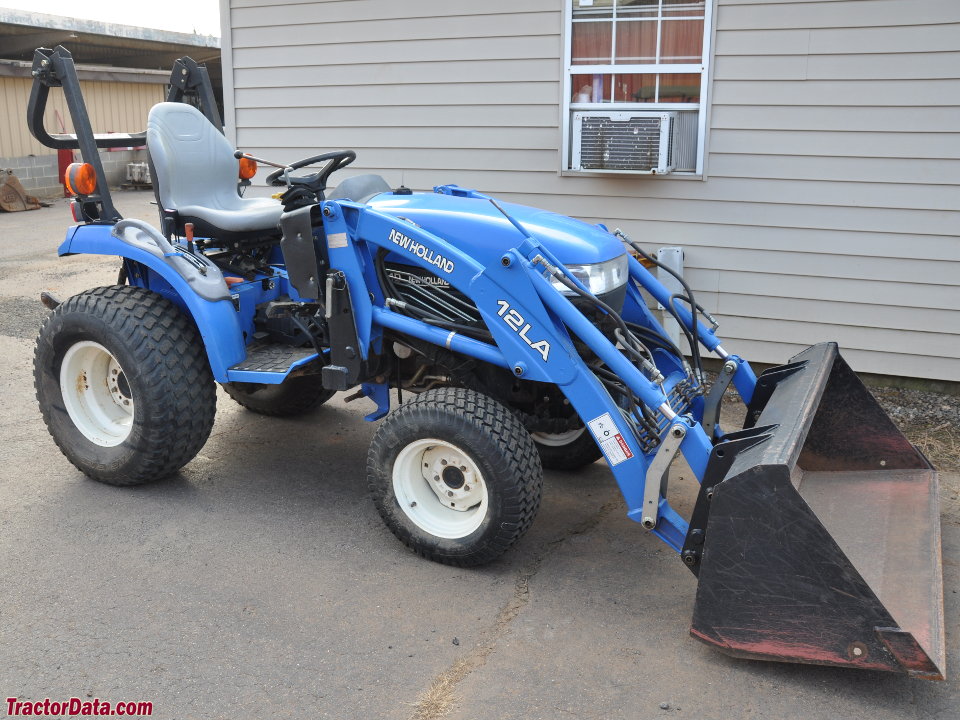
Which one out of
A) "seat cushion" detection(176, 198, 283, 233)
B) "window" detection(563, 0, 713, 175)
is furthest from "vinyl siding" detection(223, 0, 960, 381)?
"seat cushion" detection(176, 198, 283, 233)

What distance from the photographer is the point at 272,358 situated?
422 cm

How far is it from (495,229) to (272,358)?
126 cm

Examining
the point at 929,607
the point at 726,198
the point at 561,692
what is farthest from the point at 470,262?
the point at 726,198

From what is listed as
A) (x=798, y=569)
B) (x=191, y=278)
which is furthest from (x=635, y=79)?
(x=798, y=569)

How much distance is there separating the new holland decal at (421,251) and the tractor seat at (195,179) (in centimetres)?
99

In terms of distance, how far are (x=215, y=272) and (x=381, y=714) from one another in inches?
Result: 88.1

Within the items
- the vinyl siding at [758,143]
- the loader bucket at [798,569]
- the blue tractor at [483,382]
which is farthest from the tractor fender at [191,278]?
the vinyl siding at [758,143]

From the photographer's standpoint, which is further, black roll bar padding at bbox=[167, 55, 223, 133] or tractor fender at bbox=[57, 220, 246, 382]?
black roll bar padding at bbox=[167, 55, 223, 133]

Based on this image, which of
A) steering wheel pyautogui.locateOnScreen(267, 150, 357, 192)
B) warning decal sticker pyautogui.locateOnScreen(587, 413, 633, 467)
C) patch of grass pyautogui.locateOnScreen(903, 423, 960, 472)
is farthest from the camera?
patch of grass pyautogui.locateOnScreen(903, 423, 960, 472)

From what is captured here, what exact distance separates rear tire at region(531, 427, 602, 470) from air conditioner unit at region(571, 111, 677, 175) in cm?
217

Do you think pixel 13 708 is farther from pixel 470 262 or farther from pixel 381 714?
pixel 470 262

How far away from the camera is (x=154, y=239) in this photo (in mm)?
4234

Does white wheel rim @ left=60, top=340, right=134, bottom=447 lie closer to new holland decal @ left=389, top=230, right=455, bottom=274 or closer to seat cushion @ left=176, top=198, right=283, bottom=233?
seat cushion @ left=176, top=198, right=283, bottom=233

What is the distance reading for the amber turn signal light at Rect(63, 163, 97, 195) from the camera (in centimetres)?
432
